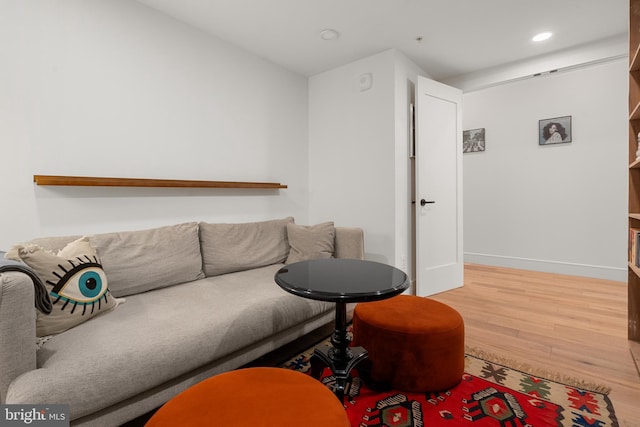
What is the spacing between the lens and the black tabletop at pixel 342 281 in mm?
1229

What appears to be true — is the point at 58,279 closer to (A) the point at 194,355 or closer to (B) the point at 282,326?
(A) the point at 194,355

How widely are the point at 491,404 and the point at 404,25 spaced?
267cm

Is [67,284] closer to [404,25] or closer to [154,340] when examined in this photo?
[154,340]

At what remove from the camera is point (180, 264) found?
6.63 feet

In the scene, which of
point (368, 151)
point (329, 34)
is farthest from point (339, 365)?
point (329, 34)

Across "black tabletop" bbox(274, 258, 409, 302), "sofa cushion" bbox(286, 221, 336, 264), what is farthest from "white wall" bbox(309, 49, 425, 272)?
"black tabletop" bbox(274, 258, 409, 302)

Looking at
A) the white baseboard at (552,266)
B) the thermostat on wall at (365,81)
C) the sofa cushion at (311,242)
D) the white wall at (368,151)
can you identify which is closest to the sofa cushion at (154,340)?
the sofa cushion at (311,242)

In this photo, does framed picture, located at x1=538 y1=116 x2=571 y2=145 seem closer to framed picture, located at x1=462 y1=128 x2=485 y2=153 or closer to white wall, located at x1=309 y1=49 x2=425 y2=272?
framed picture, located at x1=462 y1=128 x2=485 y2=153

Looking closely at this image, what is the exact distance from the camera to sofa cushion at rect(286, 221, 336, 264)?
8.18 ft

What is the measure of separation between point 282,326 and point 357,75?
2518 millimetres

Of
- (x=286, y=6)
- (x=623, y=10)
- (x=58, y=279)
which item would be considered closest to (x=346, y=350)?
(x=58, y=279)

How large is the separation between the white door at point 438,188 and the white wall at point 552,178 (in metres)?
1.33

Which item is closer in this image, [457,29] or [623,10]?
[623,10]

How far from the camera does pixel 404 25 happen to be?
250cm
